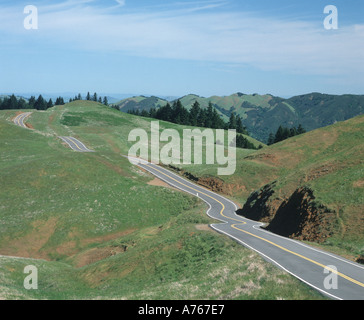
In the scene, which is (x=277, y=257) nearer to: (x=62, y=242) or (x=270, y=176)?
(x=62, y=242)

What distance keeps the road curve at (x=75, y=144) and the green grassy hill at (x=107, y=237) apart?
8.90 ft

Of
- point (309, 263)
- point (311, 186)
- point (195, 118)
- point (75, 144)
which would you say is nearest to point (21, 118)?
point (75, 144)

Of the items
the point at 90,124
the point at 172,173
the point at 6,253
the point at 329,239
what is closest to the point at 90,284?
the point at 6,253

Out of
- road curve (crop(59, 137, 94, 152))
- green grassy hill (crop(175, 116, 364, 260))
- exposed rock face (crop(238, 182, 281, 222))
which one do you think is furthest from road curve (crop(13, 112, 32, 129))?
exposed rock face (crop(238, 182, 281, 222))

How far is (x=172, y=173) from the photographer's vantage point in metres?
76.2

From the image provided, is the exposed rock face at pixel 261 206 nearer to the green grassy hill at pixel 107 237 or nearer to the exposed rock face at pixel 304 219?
the exposed rock face at pixel 304 219

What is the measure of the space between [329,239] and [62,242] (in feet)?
102

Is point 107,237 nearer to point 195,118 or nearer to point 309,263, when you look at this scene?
point 309,263

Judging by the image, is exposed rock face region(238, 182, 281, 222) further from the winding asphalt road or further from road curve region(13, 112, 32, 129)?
road curve region(13, 112, 32, 129)

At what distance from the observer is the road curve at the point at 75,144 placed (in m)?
87.9

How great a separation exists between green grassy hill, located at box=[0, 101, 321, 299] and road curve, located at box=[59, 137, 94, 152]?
271 centimetres

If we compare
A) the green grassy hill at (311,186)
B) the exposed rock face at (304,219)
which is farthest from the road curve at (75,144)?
the exposed rock face at (304,219)

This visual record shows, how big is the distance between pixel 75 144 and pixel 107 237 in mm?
51327

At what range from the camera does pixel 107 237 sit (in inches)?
1866
